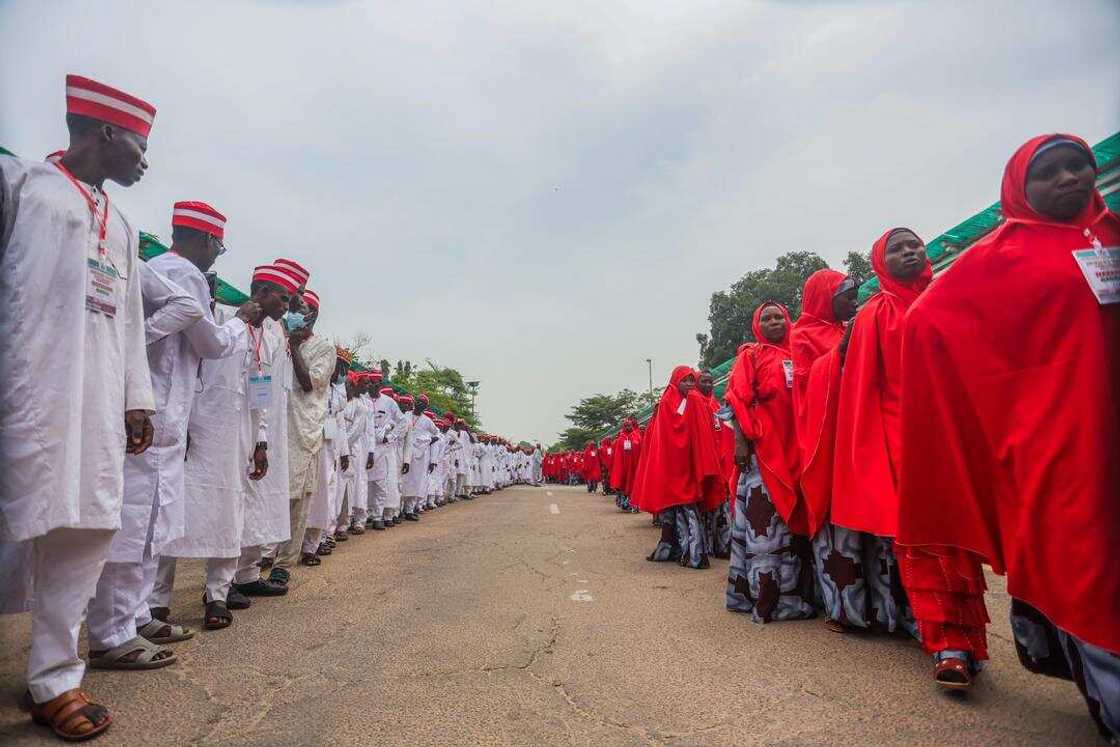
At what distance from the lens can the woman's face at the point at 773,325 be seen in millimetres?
4570

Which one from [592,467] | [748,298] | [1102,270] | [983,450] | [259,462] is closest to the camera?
[1102,270]

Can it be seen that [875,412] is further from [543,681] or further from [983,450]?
[543,681]

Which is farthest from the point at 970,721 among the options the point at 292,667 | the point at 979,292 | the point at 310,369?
the point at 310,369

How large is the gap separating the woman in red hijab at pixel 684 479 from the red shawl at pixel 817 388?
2.11 metres

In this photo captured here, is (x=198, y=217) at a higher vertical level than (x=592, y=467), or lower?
higher

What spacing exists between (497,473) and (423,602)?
24.5 meters

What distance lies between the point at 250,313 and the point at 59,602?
1991 mm

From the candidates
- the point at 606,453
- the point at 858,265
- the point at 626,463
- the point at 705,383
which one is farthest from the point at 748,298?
the point at 705,383

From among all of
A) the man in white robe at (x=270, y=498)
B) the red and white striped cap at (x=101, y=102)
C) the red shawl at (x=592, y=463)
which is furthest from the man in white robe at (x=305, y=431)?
the red shawl at (x=592, y=463)

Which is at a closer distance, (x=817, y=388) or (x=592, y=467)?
(x=817, y=388)

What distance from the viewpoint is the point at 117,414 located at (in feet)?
8.18

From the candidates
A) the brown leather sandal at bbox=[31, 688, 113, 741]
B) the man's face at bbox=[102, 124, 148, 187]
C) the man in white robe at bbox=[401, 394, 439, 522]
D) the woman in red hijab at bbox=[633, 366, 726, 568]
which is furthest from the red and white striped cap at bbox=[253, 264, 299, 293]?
the man in white robe at bbox=[401, 394, 439, 522]

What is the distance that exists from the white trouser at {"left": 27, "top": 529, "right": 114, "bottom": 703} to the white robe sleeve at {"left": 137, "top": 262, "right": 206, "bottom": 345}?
1087 millimetres

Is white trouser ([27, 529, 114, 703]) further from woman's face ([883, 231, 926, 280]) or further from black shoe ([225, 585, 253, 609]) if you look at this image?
woman's face ([883, 231, 926, 280])
